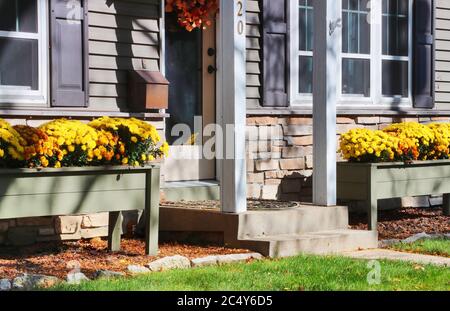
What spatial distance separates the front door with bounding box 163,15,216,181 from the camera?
9531 mm

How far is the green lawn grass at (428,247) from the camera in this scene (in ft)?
26.2

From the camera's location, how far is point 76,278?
619 cm

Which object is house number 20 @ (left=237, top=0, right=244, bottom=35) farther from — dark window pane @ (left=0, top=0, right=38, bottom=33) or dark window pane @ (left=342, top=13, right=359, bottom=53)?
dark window pane @ (left=342, top=13, right=359, bottom=53)

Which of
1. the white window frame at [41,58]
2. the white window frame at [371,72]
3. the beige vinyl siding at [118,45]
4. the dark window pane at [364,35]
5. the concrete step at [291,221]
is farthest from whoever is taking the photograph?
the dark window pane at [364,35]

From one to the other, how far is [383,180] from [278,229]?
1629mm

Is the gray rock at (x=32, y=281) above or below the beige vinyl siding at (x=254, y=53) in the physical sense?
below

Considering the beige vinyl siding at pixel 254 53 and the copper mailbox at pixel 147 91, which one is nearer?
the copper mailbox at pixel 147 91

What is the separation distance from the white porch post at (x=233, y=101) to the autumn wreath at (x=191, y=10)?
1529 mm

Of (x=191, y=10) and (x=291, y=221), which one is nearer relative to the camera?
(x=291, y=221)

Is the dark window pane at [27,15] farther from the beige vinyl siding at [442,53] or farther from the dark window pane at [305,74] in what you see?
the beige vinyl siding at [442,53]

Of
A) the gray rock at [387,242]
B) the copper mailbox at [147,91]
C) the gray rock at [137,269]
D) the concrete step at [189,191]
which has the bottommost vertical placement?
the gray rock at [387,242]

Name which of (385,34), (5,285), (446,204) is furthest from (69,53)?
(446,204)

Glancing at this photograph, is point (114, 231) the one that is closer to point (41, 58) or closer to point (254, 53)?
point (41, 58)

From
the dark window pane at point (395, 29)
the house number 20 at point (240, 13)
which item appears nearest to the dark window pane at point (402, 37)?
the dark window pane at point (395, 29)
